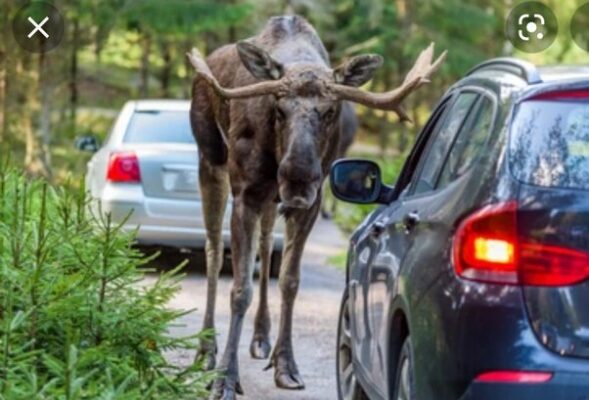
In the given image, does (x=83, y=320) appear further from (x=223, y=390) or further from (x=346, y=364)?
(x=223, y=390)

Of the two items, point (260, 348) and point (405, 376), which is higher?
point (405, 376)

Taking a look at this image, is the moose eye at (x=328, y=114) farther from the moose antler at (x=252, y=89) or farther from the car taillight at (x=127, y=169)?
the car taillight at (x=127, y=169)

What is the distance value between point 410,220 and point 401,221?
14.3 inches

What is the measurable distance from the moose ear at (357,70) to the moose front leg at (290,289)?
2.95ft

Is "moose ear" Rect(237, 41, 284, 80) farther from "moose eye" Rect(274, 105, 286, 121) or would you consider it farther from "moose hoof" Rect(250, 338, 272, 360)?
"moose hoof" Rect(250, 338, 272, 360)

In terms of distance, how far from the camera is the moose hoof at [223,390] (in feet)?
32.7

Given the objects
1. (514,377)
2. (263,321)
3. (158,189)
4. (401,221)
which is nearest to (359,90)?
(263,321)

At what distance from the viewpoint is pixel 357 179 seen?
7.99m

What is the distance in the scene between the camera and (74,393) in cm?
599

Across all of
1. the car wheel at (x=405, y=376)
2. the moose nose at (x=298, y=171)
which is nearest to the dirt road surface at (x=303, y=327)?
the moose nose at (x=298, y=171)

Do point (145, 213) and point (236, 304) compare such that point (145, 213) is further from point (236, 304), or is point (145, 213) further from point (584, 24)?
point (584, 24)

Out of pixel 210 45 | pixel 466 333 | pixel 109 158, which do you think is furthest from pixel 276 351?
pixel 210 45

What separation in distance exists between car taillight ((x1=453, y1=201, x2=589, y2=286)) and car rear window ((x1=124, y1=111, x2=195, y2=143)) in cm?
1219

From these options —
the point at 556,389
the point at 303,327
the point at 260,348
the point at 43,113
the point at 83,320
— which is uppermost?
the point at 556,389
